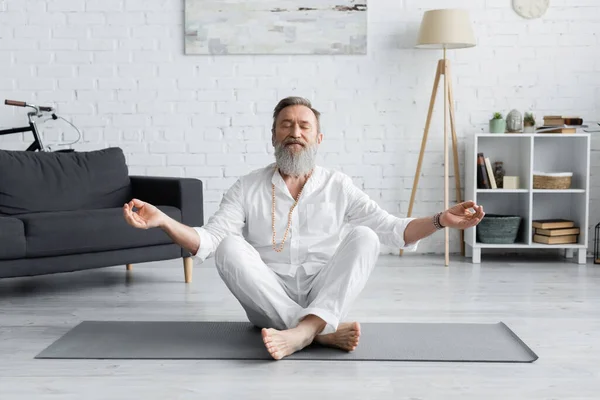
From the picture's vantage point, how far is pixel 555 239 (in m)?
4.73

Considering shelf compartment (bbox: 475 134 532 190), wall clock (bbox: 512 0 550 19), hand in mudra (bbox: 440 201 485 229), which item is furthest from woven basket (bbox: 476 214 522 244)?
hand in mudra (bbox: 440 201 485 229)

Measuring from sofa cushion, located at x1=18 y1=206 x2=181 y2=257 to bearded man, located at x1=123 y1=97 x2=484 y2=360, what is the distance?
1035 mm

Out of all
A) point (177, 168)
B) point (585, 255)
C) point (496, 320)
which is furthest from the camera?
point (177, 168)

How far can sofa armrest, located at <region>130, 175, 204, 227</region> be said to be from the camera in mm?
4020

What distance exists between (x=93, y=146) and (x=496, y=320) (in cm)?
312

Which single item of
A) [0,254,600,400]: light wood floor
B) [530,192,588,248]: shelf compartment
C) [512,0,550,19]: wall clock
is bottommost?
[0,254,600,400]: light wood floor

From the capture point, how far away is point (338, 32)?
497 cm

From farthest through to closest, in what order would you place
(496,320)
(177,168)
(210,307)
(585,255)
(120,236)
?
1. (177,168)
2. (585,255)
3. (120,236)
4. (210,307)
5. (496,320)

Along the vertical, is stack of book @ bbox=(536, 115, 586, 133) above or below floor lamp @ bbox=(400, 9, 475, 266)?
below

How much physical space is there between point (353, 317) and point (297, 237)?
59 centimetres

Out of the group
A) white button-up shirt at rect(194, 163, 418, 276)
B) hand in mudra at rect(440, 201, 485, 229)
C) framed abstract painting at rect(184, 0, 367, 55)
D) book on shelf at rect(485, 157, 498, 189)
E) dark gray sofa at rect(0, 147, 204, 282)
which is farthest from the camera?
framed abstract painting at rect(184, 0, 367, 55)

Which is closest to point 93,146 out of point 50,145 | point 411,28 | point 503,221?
point 50,145

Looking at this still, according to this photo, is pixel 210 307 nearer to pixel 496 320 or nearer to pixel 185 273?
pixel 185 273

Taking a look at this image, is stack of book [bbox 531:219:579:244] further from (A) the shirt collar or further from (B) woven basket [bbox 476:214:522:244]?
(A) the shirt collar
